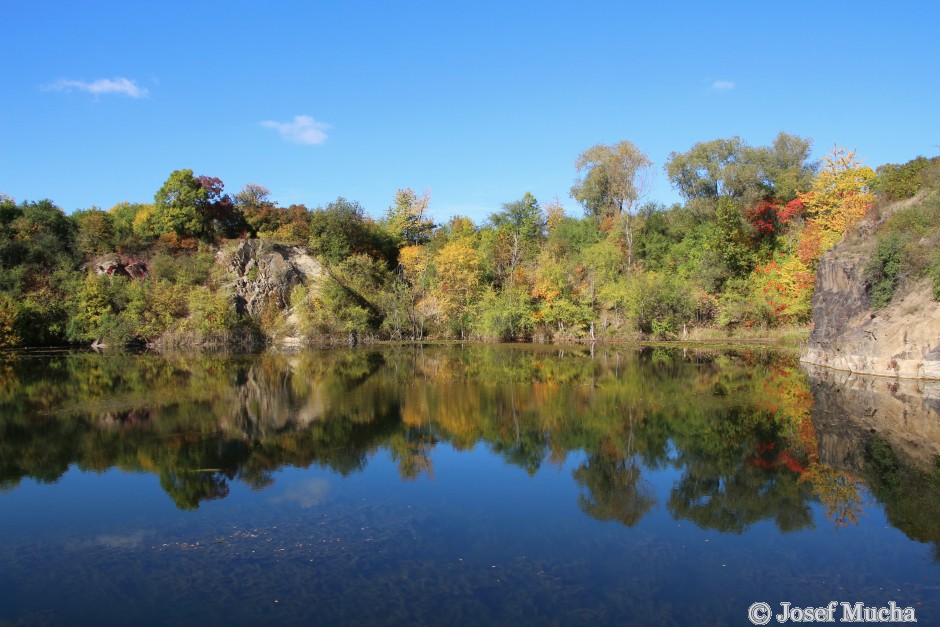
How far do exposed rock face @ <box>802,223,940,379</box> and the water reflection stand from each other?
1990 mm

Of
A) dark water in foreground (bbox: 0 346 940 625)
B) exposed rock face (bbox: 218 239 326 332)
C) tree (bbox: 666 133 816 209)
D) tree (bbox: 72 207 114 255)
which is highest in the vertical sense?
tree (bbox: 666 133 816 209)

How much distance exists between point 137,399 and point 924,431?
22717mm

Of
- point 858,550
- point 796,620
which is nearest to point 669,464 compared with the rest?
point 858,550

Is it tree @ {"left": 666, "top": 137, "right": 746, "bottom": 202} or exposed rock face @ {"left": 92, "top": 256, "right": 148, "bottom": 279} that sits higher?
tree @ {"left": 666, "top": 137, "right": 746, "bottom": 202}

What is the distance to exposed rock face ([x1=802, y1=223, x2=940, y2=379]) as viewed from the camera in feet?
70.5

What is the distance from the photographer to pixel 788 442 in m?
14.1

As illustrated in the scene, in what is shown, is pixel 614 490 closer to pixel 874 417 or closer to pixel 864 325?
pixel 874 417

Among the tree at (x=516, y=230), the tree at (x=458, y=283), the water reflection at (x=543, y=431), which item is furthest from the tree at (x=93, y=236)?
the tree at (x=516, y=230)

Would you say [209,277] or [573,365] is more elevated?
[209,277]

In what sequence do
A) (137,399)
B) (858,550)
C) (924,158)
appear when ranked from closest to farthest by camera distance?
(858,550) → (137,399) → (924,158)

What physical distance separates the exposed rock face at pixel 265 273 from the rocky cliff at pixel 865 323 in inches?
1413

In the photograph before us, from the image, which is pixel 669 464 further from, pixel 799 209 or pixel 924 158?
pixel 799 209

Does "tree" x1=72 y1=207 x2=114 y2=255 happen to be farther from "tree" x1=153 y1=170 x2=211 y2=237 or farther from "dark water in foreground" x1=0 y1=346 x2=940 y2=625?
"dark water in foreground" x1=0 y1=346 x2=940 y2=625

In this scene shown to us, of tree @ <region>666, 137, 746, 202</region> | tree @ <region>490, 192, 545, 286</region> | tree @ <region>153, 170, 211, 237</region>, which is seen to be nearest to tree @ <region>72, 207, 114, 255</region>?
tree @ <region>153, 170, 211, 237</region>
